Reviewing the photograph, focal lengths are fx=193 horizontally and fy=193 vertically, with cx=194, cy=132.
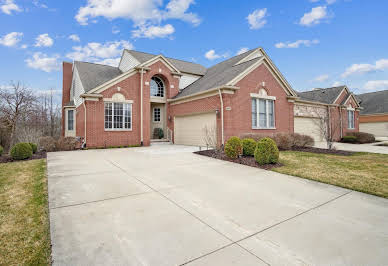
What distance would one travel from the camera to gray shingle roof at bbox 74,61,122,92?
1512 cm

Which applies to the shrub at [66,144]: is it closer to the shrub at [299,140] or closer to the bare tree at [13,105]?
the bare tree at [13,105]

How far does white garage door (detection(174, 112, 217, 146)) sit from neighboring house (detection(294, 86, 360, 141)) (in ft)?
29.7

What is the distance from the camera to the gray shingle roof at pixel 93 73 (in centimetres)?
1512

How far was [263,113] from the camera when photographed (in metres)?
14.2

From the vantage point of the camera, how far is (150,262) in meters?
2.13

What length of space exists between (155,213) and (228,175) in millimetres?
3213

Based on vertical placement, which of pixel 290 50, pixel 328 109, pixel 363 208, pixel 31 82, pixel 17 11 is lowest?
pixel 363 208

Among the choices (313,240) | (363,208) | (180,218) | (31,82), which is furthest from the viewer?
(31,82)

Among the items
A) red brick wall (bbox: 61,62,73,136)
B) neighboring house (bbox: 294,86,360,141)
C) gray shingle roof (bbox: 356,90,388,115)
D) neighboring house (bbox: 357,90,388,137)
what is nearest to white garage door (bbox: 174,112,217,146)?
neighboring house (bbox: 294,86,360,141)

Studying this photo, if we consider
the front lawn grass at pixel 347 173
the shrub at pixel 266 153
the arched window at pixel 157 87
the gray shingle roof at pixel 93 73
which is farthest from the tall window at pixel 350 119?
the gray shingle roof at pixel 93 73

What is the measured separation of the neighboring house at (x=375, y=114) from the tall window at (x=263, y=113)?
72.6 ft

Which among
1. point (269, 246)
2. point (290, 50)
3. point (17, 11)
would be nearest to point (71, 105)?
point (17, 11)

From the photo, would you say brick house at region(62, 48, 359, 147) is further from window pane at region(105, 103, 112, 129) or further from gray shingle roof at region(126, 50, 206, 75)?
gray shingle roof at region(126, 50, 206, 75)

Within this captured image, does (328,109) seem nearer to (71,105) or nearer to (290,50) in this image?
(290,50)
